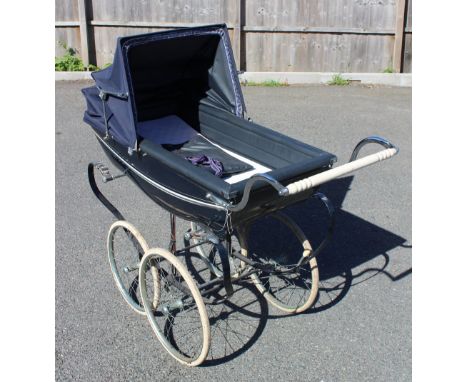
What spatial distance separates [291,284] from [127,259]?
1.31 meters

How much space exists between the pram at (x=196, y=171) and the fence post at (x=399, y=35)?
18.3 feet

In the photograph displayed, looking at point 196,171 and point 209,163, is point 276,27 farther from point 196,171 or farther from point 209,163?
point 196,171

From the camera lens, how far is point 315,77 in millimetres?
9672

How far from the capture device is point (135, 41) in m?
4.08

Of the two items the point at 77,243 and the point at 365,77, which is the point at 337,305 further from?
the point at 365,77

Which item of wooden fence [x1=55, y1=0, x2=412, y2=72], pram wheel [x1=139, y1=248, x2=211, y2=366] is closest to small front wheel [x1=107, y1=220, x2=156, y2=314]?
pram wheel [x1=139, y1=248, x2=211, y2=366]

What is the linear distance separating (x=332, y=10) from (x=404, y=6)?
112cm

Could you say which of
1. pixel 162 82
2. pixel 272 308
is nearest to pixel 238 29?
pixel 162 82

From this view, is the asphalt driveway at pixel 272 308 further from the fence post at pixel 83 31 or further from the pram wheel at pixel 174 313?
the fence post at pixel 83 31

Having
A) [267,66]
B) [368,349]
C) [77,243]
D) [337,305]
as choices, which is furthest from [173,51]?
[267,66]

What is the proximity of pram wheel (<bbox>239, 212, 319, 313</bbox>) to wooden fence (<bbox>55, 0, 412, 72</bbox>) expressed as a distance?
585 cm

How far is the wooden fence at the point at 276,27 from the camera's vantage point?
9.49m

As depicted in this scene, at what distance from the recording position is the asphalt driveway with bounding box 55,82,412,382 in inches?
146

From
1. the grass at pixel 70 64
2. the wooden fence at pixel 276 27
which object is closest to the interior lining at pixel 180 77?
the wooden fence at pixel 276 27
